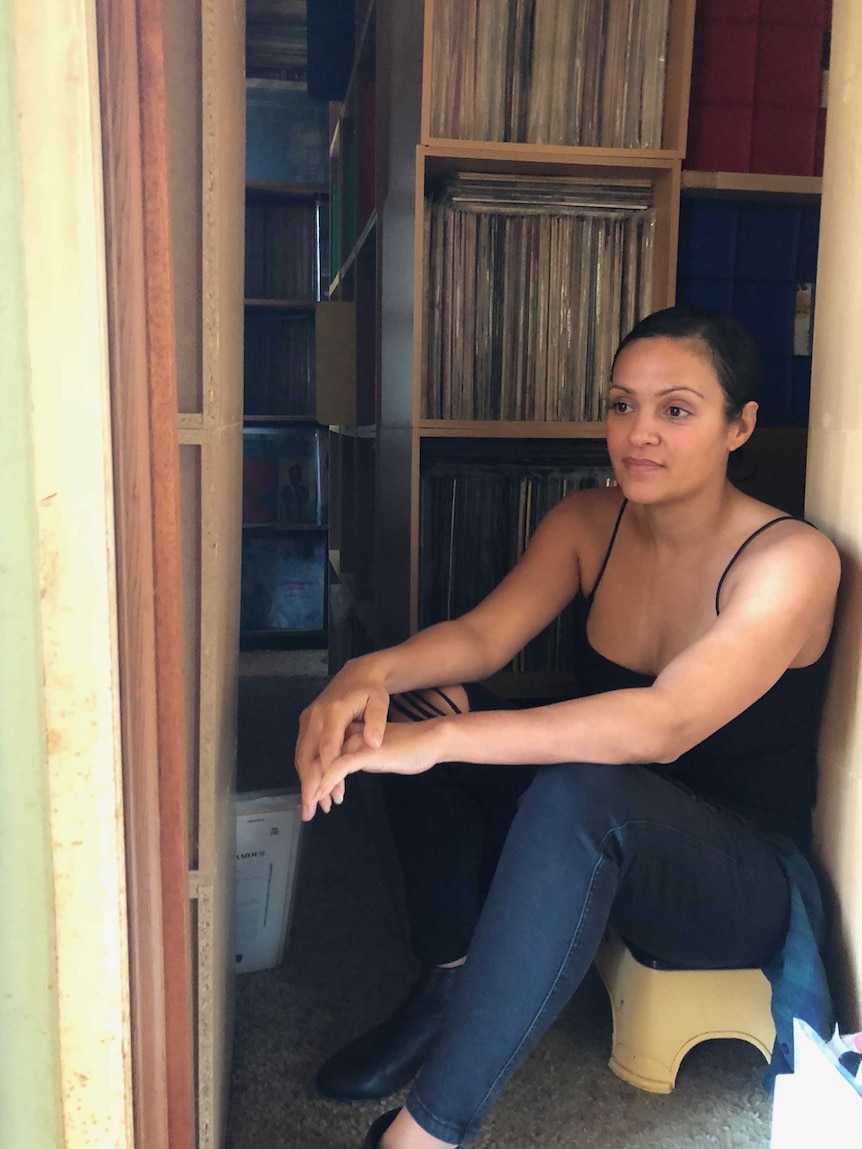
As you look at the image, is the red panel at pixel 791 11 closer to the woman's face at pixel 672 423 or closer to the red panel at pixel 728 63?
the red panel at pixel 728 63

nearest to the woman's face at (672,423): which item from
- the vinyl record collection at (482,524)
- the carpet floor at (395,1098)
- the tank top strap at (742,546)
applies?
the tank top strap at (742,546)

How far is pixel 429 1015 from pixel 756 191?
1.50 m

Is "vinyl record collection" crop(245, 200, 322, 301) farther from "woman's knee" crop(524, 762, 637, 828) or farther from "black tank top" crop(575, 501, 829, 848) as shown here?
"woman's knee" crop(524, 762, 637, 828)

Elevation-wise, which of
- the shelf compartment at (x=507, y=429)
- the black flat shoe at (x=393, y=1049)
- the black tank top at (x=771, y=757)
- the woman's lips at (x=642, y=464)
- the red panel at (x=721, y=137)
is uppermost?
the red panel at (x=721, y=137)

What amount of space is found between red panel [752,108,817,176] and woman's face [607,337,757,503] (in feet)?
2.30

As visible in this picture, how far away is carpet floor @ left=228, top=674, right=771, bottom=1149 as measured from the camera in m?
1.23

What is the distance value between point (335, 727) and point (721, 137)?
4.35 ft

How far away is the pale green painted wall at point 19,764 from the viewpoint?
59cm

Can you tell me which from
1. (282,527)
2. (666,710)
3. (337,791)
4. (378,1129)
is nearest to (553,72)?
(666,710)

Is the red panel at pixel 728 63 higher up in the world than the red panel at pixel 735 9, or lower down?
lower down

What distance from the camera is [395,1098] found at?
4.24 feet

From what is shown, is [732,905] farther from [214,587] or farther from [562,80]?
[562,80]

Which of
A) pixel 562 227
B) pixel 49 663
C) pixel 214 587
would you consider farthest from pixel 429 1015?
pixel 562 227

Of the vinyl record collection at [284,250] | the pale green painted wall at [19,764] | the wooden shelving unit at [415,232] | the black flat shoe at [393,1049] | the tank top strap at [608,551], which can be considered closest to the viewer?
the pale green painted wall at [19,764]
